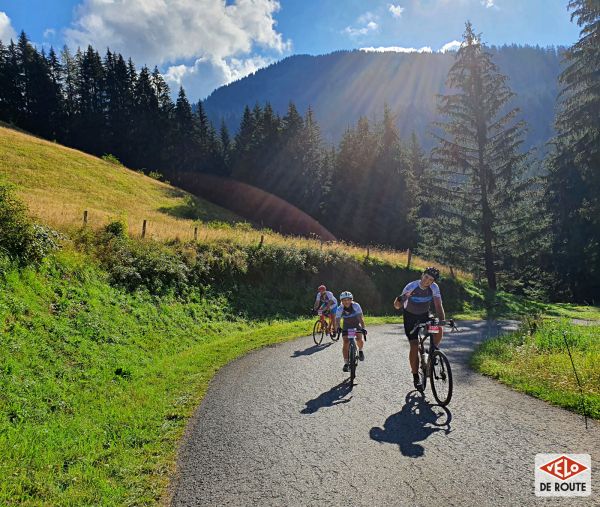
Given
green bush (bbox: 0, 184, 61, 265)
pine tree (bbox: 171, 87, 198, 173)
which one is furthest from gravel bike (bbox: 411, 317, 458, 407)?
pine tree (bbox: 171, 87, 198, 173)

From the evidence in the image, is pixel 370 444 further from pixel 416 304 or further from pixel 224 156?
pixel 224 156

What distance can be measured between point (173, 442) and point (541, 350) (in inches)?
360

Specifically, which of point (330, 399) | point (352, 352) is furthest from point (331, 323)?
point (330, 399)

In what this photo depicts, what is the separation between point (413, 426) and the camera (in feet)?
20.5

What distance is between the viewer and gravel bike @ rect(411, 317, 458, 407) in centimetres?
696

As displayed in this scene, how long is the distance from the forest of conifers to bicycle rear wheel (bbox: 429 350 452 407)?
2377 cm

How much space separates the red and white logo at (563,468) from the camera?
454 cm

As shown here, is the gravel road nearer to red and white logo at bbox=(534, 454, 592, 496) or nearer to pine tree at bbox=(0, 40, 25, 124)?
red and white logo at bbox=(534, 454, 592, 496)

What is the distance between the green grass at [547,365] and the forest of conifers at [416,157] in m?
19.5

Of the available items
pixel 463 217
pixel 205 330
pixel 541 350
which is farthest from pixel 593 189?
pixel 205 330

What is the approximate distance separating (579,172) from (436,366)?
111ft

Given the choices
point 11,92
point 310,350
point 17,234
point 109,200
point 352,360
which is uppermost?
point 11,92

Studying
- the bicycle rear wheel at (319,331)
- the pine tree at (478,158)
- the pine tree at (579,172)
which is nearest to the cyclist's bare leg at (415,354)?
the bicycle rear wheel at (319,331)

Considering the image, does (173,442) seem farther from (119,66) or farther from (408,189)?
(119,66)
